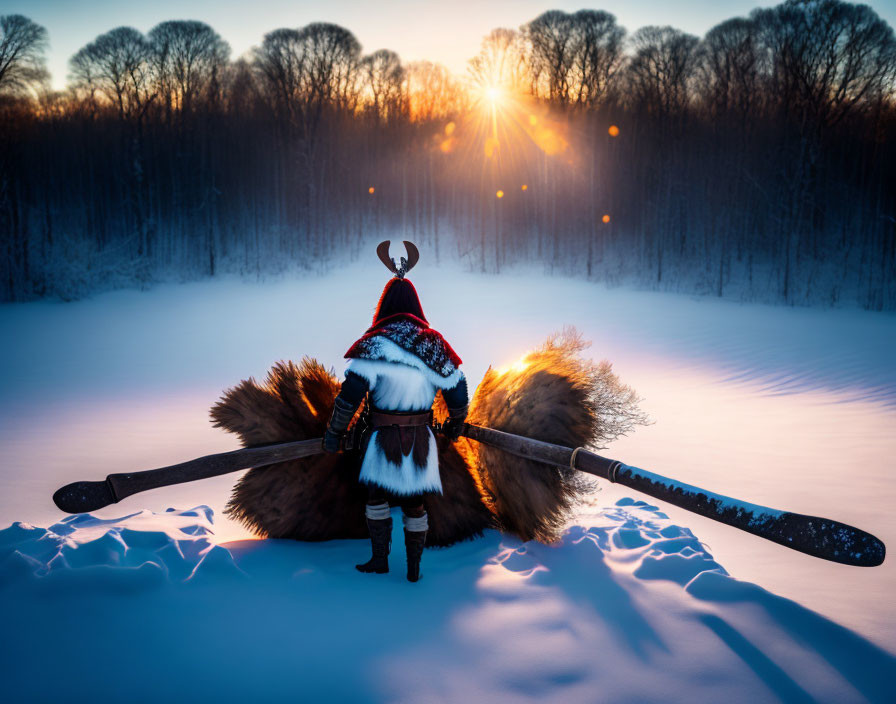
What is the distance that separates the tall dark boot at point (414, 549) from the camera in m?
2.61

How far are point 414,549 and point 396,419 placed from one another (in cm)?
68

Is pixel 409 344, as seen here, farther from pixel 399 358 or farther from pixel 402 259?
pixel 402 259

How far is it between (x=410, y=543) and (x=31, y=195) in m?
23.9

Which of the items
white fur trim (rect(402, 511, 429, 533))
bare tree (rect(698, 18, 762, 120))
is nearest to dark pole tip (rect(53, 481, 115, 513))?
white fur trim (rect(402, 511, 429, 533))

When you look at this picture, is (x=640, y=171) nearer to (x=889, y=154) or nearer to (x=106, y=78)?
(x=889, y=154)

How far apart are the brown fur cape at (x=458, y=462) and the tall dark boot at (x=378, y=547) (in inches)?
13.3

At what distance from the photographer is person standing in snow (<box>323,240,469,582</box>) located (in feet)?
8.64

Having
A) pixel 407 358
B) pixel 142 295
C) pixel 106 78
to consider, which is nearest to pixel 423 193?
pixel 142 295

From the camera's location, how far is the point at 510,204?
20234 millimetres

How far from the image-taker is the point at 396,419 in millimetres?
2707

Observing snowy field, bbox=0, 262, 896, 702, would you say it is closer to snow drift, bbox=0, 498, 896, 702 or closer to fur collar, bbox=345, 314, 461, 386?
snow drift, bbox=0, 498, 896, 702

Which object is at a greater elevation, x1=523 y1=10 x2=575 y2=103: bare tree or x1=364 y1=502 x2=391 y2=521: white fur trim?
x1=523 y1=10 x2=575 y2=103: bare tree

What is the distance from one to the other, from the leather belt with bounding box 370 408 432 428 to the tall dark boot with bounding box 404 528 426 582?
56cm

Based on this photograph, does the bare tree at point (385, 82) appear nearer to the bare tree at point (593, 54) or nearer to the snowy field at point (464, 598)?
the bare tree at point (593, 54)
